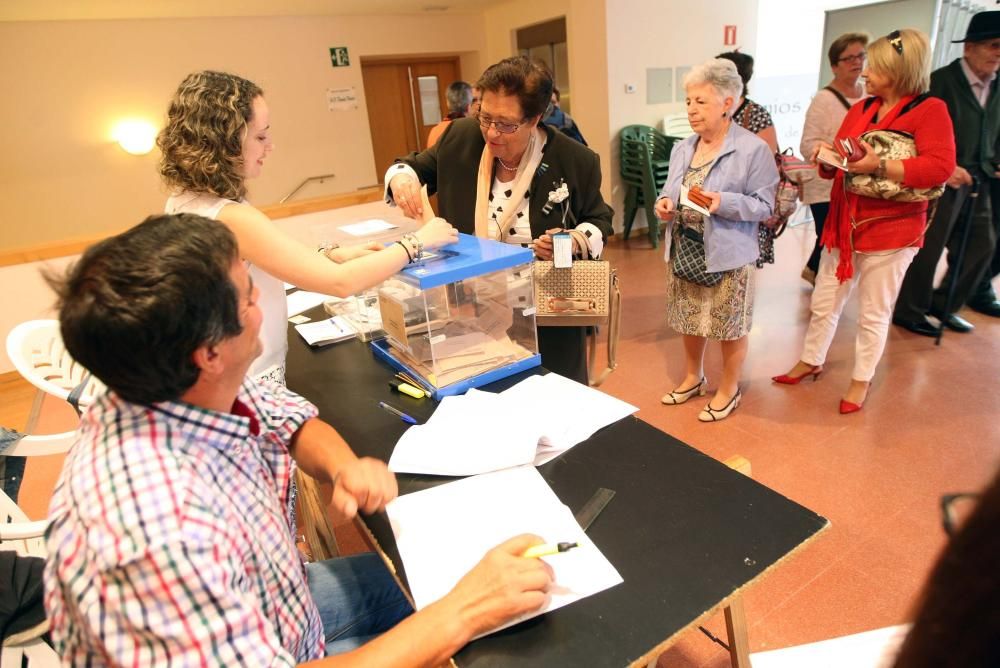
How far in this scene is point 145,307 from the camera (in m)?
0.63

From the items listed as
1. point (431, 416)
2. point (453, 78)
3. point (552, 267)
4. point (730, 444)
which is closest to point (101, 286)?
point (431, 416)

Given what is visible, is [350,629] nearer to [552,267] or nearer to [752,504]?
[752,504]

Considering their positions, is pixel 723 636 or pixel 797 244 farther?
pixel 797 244

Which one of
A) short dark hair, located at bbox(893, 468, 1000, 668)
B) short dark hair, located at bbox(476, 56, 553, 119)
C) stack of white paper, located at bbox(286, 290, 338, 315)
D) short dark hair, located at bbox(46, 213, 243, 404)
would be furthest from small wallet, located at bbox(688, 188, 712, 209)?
short dark hair, located at bbox(893, 468, 1000, 668)

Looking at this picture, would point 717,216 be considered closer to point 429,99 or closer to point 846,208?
point 846,208

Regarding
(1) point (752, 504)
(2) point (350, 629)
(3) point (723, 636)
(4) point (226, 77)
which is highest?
(4) point (226, 77)

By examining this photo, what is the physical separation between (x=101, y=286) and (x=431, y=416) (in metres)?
0.73

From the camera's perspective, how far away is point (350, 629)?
44.2 inches

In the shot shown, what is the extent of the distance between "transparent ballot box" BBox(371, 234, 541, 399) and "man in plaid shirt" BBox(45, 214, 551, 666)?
1.86ft

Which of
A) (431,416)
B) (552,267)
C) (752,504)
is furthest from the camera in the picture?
Answer: (552,267)

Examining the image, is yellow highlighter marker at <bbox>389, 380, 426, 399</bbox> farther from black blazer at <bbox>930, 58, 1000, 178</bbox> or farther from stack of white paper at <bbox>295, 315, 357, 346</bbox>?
black blazer at <bbox>930, 58, 1000, 178</bbox>

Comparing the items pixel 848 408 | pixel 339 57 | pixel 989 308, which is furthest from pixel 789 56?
pixel 848 408

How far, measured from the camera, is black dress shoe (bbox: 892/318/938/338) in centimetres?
330

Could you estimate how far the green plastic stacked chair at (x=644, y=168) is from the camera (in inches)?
211
